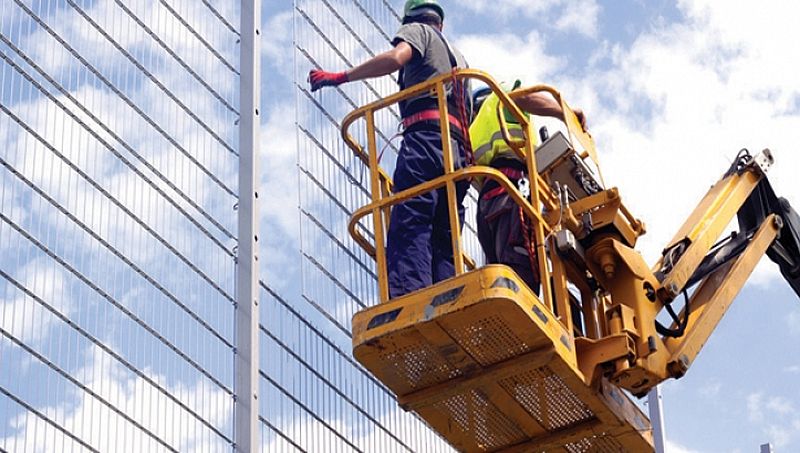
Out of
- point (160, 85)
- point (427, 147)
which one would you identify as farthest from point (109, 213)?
point (427, 147)

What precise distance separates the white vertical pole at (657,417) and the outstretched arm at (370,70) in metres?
7.49

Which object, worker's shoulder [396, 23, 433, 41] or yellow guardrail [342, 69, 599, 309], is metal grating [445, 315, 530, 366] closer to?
yellow guardrail [342, 69, 599, 309]

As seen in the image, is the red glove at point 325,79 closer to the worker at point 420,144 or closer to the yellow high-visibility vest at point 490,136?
the worker at point 420,144

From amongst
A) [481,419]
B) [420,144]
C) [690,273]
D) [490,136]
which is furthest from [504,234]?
[481,419]

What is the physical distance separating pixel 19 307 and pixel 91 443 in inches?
41.9

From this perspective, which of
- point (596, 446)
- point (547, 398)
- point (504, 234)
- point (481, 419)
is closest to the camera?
point (547, 398)

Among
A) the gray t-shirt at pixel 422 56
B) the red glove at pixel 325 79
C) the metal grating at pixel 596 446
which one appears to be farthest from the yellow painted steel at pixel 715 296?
the red glove at pixel 325 79

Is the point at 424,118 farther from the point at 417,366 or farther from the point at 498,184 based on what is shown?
the point at 417,366

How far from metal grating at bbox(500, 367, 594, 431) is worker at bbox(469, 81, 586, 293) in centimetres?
101

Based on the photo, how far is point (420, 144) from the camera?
9648 mm

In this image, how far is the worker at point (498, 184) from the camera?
994 centimetres

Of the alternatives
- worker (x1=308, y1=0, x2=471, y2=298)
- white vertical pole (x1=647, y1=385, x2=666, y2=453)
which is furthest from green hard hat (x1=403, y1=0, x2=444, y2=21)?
white vertical pole (x1=647, y1=385, x2=666, y2=453)

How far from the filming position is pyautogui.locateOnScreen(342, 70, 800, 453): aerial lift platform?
847cm

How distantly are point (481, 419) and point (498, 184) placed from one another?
1.70m
